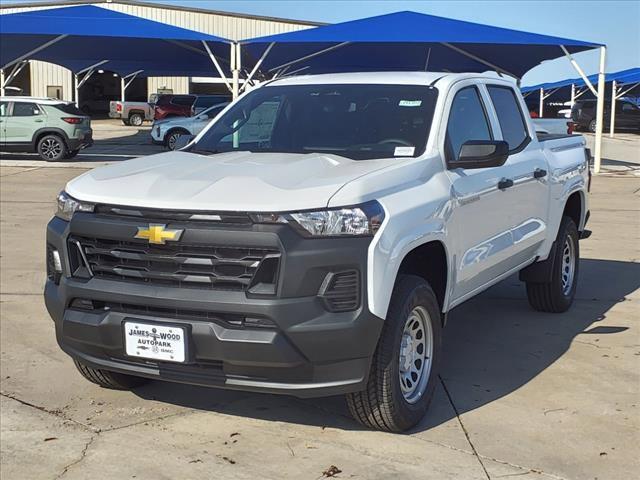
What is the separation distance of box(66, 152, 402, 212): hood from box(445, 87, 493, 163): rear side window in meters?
0.63

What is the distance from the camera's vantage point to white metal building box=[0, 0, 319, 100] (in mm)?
45719

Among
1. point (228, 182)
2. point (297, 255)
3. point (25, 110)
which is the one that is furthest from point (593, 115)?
point (297, 255)

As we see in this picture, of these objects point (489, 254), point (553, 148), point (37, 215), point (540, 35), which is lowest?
point (37, 215)

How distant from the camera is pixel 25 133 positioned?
2114 centimetres

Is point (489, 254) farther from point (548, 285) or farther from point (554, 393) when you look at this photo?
point (548, 285)

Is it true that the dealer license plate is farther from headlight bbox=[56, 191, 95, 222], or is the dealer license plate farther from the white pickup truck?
headlight bbox=[56, 191, 95, 222]

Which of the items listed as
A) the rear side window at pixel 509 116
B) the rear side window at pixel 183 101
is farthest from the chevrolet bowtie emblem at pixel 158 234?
the rear side window at pixel 183 101

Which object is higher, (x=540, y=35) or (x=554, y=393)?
(x=540, y=35)

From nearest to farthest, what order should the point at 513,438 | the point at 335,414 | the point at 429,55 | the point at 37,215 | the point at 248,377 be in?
the point at 248,377
the point at 513,438
the point at 335,414
the point at 37,215
the point at 429,55

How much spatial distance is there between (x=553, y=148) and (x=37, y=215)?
826 centimetres

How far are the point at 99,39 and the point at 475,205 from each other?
21948 millimetres

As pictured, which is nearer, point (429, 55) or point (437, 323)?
point (437, 323)

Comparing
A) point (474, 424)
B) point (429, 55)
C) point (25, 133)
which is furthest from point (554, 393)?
point (429, 55)

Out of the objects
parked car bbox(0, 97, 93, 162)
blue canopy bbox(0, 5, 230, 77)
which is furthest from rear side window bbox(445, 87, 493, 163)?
parked car bbox(0, 97, 93, 162)
